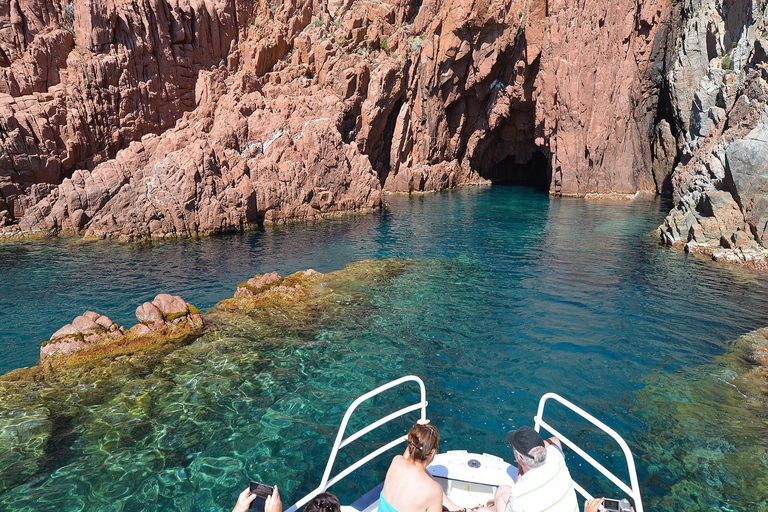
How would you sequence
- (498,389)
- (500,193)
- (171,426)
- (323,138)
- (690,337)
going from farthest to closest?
1. (500,193)
2. (323,138)
3. (690,337)
4. (498,389)
5. (171,426)

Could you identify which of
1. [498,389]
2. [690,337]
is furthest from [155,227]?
[690,337]

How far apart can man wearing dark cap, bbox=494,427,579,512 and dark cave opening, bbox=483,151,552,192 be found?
222 feet

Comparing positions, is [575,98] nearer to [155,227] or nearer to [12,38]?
[155,227]

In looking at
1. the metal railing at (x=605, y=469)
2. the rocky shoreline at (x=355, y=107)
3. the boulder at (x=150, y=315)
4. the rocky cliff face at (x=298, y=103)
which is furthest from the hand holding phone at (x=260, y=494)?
the rocky cliff face at (x=298, y=103)

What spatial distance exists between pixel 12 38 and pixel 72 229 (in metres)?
17.2

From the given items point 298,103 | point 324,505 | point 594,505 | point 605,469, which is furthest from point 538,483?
point 298,103

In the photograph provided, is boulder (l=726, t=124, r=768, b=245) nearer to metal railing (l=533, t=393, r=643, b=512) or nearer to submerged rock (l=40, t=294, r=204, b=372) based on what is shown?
metal railing (l=533, t=393, r=643, b=512)

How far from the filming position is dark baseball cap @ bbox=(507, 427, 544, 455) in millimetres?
5055

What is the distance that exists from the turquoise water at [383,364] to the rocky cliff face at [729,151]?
6.38ft

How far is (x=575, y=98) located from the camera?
159 feet

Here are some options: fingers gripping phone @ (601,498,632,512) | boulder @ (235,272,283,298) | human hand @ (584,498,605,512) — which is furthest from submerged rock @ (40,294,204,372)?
fingers gripping phone @ (601,498,632,512)

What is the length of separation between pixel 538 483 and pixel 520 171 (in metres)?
75.1

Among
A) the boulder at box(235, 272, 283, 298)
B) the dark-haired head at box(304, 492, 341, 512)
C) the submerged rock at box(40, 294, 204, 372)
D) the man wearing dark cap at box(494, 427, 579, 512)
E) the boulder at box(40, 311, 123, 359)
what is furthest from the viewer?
the boulder at box(235, 272, 283, 298)

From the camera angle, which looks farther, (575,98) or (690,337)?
(575,98)
